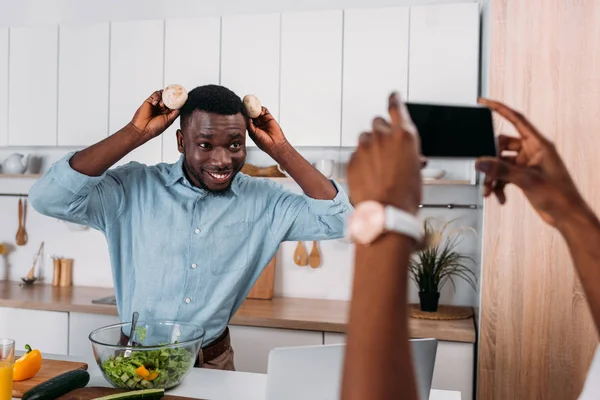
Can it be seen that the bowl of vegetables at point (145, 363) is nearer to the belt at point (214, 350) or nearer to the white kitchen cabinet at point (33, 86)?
the belt at point (214, 350)

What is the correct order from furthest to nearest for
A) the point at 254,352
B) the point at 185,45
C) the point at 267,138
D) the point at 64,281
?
the point at 64,281 < the point at 185,45 < the point at 254,352 < the point at 267,138

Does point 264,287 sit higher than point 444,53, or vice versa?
point 444,53

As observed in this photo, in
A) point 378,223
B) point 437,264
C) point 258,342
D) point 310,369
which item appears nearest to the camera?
point 378,223

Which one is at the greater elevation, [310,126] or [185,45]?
[185,45]

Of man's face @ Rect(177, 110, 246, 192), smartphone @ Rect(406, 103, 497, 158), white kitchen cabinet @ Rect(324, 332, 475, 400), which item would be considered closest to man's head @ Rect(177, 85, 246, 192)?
man's face @ Rect(177, 110, 246, 192)

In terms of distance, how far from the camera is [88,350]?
2979 mm

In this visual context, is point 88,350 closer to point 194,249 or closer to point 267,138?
point 194,249

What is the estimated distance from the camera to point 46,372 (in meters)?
1.58

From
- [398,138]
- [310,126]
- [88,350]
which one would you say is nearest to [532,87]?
[310,126]

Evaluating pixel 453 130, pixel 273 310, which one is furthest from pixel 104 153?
pixel 273 310

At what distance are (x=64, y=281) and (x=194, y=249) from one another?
1.94 metres

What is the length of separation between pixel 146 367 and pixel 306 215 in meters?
0.77

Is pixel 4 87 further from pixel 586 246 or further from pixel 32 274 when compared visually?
pixel 586 246

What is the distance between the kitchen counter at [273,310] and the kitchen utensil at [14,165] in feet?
2.18
